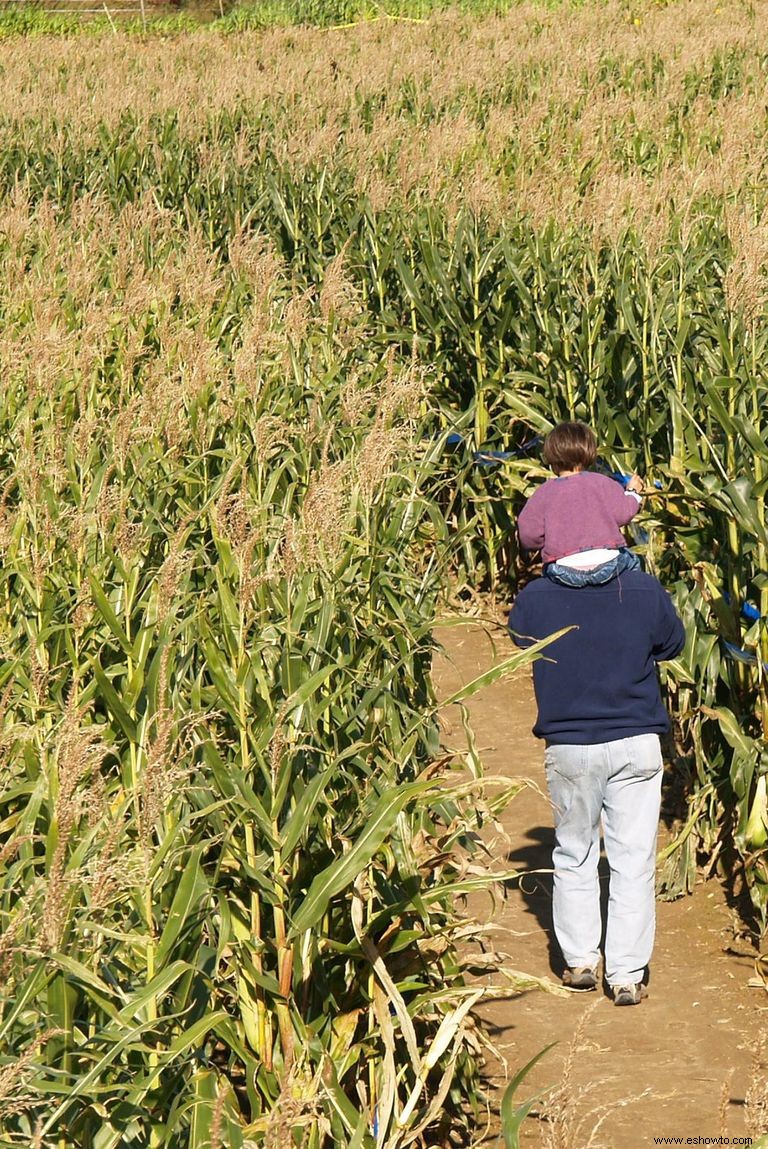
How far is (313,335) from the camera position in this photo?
26.3 feet

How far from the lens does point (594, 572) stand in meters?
5.11

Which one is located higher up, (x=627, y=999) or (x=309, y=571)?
(x=309, y=571)

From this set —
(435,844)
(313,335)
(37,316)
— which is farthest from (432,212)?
(435,844)

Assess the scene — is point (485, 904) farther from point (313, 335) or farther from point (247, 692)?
point (313, 335)

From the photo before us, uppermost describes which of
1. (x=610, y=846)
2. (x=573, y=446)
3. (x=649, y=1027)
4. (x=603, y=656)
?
(x=573, y=446)

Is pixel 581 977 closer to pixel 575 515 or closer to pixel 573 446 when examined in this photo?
pixel 575 515

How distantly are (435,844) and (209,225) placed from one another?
26.0 feet

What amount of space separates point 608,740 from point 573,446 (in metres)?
1.14

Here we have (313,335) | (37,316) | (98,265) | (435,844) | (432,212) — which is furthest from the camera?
(432,212)

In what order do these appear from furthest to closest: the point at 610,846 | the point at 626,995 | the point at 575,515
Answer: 1. the point at 575,515
2. the point at 610,846
3. the point at 626,995

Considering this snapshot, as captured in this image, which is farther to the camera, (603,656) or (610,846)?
(610,846)

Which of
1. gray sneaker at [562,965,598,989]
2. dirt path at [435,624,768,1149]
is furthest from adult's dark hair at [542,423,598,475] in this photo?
gray sneaker at [562,965,598,989]

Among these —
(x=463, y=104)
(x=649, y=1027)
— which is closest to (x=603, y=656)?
(x=649, y=1027)

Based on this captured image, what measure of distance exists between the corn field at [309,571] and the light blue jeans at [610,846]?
39cm
